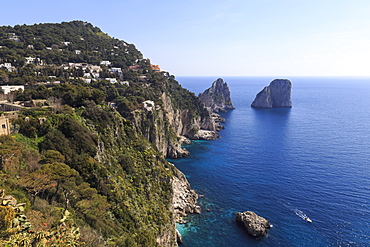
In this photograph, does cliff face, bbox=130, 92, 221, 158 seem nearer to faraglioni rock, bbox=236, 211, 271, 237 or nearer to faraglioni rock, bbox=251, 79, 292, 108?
faraglioni rock, bbox=236, 211, 271, 237

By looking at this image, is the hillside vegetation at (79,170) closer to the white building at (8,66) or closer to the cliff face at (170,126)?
the white building at (8,66)

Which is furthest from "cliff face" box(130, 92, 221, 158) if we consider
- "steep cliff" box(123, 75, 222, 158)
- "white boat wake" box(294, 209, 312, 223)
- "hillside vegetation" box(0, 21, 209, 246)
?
"white boat wake" box(294, 209, 312, 223)

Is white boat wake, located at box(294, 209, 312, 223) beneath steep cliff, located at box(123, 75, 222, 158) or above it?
beneath

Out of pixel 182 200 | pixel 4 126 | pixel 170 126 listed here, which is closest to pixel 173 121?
pixel 170 126

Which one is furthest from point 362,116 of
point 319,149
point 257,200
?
point 257,200

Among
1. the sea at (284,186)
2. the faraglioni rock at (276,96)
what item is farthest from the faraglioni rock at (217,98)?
the sea at (284,186)

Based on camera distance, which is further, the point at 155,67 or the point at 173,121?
the point at 155,67

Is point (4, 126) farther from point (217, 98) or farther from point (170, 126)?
point (217, 98)
